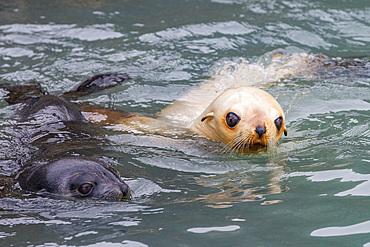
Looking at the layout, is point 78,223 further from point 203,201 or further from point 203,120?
point 203,120

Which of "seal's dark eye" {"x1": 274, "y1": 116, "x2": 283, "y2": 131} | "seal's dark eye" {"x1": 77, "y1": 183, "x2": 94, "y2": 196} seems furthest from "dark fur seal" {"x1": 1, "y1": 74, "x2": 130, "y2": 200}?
"seal's dark eye" {"x1": 274, "y1": 116, "x2": 283, "y2": 131}

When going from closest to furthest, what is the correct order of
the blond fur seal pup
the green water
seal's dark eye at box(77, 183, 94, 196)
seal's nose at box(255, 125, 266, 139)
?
the green water < seal's dark eye at box(77, 183, 94, 196) < seal's nose at box(255, 125, 266, 139) < the blond fur seal pup

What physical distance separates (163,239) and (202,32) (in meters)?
6.38

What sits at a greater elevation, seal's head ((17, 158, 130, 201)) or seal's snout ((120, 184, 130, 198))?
seal's head ((17, 158, 130, 201))

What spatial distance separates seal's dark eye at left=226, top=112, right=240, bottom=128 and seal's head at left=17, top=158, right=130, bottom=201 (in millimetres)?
1618

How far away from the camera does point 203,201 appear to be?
3887mm

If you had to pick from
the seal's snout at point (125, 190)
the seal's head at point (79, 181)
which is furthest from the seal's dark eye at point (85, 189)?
the seal's snout at point (125, 190)

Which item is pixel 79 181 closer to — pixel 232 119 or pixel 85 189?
pixel 85 189

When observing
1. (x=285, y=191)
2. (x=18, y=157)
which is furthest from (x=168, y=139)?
(x=285, y=191)

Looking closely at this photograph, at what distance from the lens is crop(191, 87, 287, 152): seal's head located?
200 inches

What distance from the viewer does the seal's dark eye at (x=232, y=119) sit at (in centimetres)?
524

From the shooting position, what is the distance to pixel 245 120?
517cm

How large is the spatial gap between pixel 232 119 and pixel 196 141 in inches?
21.6

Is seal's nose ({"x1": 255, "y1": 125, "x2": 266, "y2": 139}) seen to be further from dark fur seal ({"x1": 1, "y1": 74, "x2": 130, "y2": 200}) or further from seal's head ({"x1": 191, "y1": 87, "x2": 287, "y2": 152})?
dark fur seal ({"x1": 1, "y1": 74, "x2": 130, "y2": 200})
